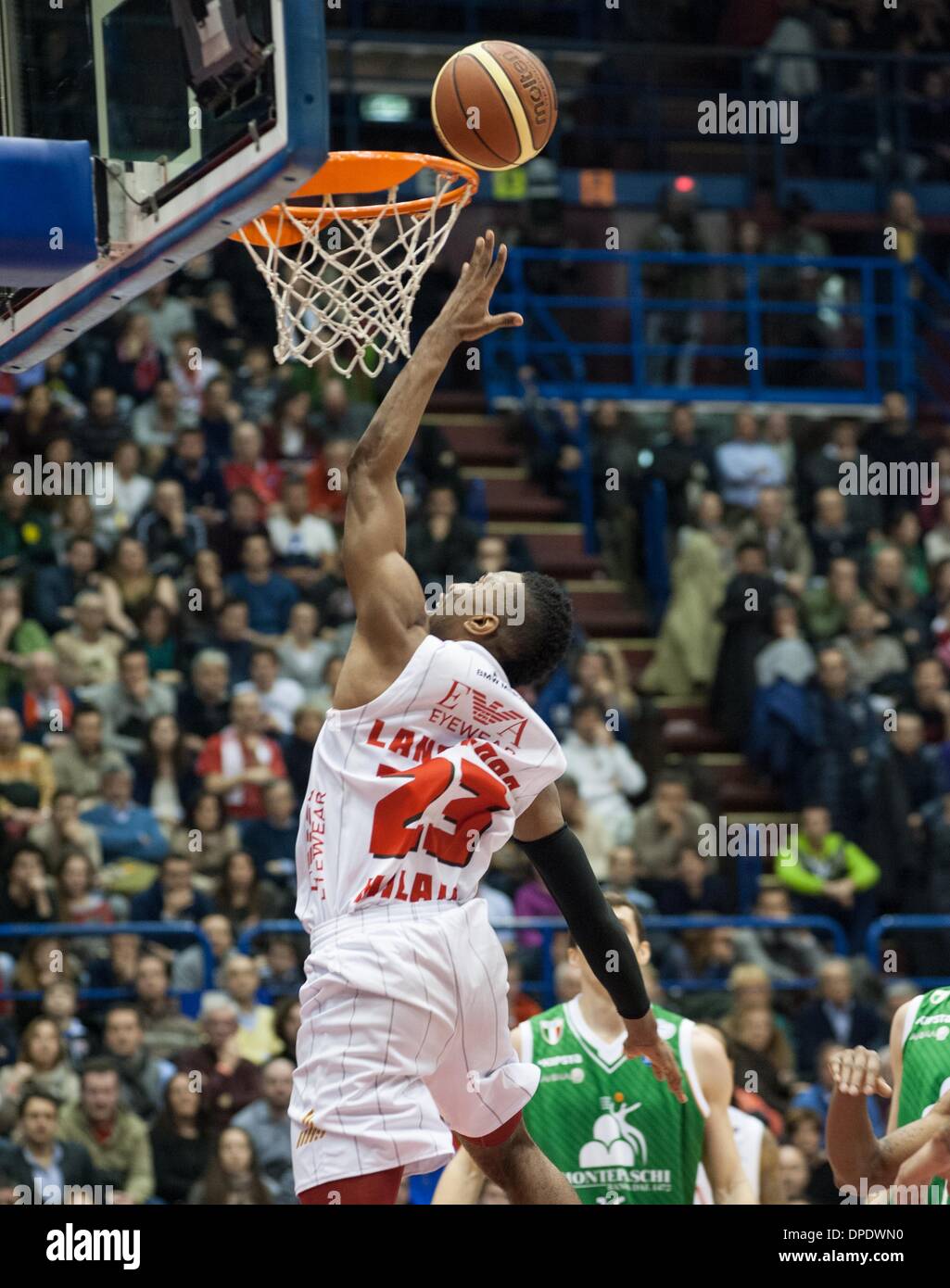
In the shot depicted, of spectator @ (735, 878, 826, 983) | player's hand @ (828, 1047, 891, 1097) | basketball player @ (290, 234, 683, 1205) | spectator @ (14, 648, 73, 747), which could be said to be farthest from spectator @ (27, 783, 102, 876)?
player's hand @ (828, 1047, 891, 1097)

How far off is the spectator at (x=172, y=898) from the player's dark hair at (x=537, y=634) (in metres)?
5.90

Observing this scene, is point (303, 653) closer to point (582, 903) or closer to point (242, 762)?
point (242, 762)

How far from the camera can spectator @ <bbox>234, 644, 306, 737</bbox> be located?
1256 centimetres

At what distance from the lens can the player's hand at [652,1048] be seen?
6066 millimetres

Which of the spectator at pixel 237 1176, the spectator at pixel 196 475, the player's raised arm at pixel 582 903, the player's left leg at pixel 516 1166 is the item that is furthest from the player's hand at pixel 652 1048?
the spectator at pixel 196 475

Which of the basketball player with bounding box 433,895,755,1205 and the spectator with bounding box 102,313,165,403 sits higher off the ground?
the spectator with bounding box 102,313,165,403

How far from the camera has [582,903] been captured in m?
5.95

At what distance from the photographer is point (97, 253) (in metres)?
6.02

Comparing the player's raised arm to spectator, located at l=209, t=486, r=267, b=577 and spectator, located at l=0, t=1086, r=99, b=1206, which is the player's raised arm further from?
spectator, located at l=209, t=486, r=267, b=577

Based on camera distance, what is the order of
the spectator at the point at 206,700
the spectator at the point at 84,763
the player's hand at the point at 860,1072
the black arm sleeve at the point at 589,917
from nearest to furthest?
the player's hand at the point at 860,1072, the black arm sleeve at the point at 589,917, the spectator at the point at 84,763, the spectator at the point at 206,700

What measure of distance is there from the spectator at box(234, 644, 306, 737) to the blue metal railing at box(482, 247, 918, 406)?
4067 mm

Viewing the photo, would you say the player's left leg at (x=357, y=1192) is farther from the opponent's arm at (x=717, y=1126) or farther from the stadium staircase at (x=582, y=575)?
the stadium staircase at (x=582, y=575)
